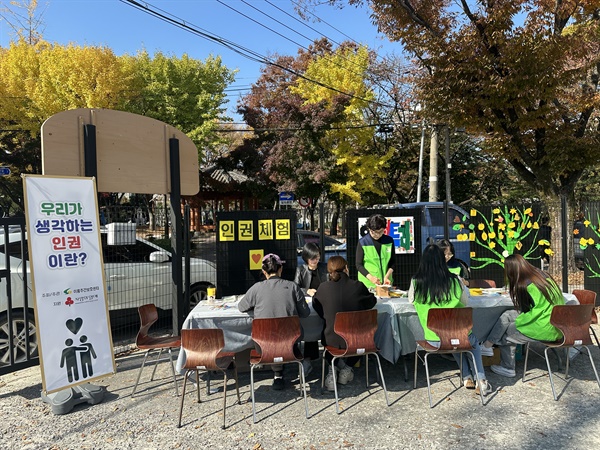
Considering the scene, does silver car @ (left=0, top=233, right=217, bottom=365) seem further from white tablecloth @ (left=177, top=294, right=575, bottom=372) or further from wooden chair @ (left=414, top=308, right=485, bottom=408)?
wooden chair @ (left=414, top=308, right=485, bottom=408)

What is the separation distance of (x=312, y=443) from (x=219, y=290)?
3225 mm

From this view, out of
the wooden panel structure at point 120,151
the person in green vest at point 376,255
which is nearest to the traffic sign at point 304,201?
the wooden panel structure at point 120,151

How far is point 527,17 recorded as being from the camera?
8.34m

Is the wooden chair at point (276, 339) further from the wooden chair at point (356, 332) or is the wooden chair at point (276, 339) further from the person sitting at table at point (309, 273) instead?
the person sitting at table at point (309, 273)

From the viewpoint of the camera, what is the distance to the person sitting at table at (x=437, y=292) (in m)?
4.05

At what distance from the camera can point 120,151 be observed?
15.8 ft

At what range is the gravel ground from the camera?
10.7ft

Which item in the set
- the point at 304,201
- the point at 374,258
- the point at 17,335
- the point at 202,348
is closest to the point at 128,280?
the point at 17,335

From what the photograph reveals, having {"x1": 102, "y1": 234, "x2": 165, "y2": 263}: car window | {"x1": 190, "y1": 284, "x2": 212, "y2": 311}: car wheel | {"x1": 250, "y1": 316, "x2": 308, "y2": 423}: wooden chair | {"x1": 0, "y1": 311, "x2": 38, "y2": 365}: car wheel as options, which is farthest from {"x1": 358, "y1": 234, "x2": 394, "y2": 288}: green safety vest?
{"x1": 0, "y1": 311, "x2": 38, "y2": 365}: car wheel

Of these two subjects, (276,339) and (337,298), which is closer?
(276,339)

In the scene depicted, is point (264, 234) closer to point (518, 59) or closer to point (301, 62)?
point (518, 59)

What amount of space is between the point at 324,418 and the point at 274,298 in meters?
1.14

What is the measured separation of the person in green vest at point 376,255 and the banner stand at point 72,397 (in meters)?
3.24

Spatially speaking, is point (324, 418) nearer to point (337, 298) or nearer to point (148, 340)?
point (337, 298)
